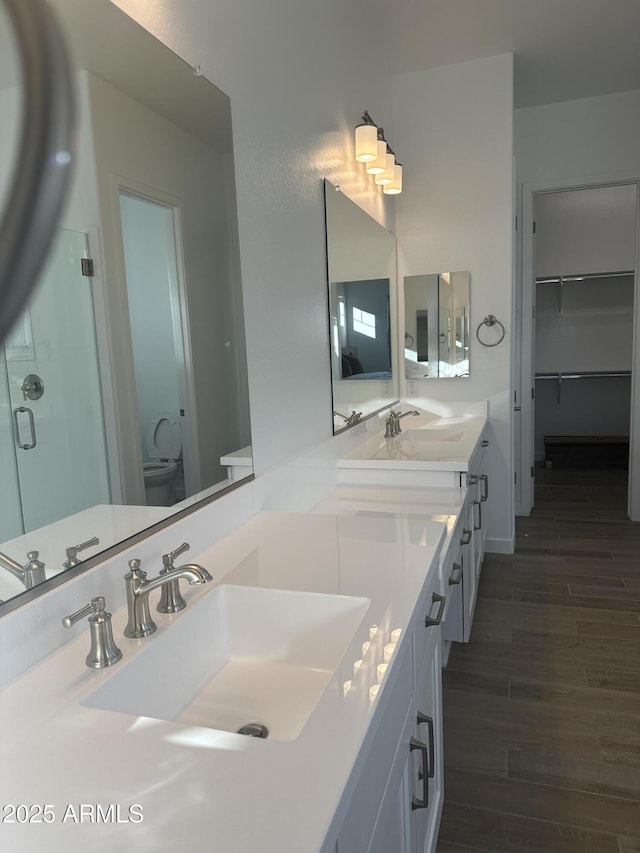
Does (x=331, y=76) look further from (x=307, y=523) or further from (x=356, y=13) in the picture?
(x=307, y=523)

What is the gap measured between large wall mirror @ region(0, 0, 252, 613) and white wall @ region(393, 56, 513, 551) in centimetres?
217

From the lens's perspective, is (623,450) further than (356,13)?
Yes

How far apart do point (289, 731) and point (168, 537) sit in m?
0.49

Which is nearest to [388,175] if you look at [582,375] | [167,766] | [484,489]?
[484,489]

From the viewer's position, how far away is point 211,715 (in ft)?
3.63

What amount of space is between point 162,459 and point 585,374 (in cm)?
528

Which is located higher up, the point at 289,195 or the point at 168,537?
the point at 289,195

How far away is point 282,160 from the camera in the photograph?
1.93 meters

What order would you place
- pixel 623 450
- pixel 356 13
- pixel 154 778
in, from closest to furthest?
1. pixel 154 778
2. pixel 356 13
3. pixel 623 450

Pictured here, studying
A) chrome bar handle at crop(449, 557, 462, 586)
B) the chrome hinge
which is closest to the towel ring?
chrome bar handle at crop(449, 557, 462, 586)

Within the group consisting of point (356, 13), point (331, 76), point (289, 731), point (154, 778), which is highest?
point (356, 13)

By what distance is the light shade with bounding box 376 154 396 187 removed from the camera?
3.00m

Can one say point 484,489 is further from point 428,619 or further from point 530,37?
point 530,37

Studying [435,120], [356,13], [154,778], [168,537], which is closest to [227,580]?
[168,537]
